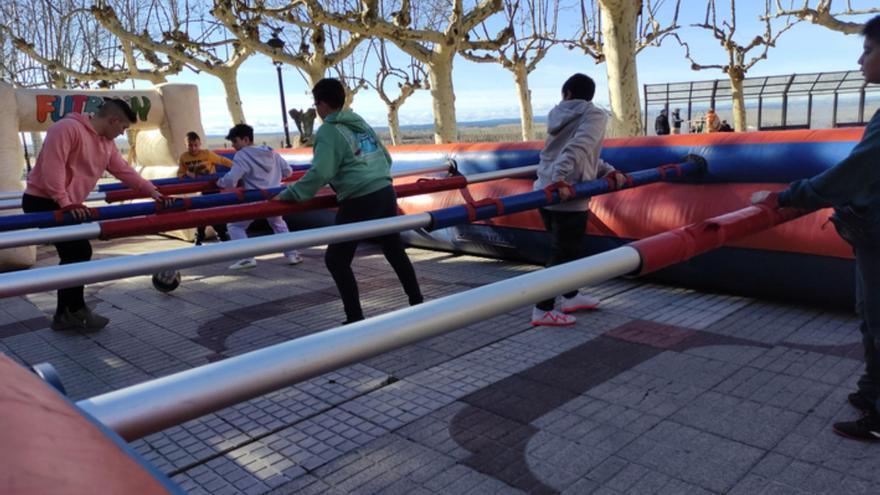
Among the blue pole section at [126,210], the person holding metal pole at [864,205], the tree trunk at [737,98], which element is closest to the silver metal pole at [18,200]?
the blue pole section at [126,210]

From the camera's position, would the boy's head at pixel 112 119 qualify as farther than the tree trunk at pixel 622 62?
No

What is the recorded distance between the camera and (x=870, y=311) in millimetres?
2779

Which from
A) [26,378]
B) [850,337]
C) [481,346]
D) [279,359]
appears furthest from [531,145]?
[26,378]

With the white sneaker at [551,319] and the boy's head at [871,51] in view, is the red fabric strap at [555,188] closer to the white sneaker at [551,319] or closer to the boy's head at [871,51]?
the white sneaker at [551,319]

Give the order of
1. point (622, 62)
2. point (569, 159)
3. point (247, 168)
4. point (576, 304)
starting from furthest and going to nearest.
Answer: point (622, 62) → point (247, 168) → point (576, 304) → point (569, 159)

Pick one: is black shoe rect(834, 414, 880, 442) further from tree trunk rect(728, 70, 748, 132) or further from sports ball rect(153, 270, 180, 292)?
tree trunk rect(728, 70, 748, 132)

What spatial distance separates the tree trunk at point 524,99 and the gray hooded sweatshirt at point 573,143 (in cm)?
1976

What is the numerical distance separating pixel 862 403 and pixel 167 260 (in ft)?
9.80

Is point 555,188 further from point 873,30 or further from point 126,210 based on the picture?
point 126,210

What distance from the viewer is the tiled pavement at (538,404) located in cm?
273

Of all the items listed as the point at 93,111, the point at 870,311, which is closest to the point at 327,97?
the point at 870,311

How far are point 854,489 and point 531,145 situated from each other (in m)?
4.95

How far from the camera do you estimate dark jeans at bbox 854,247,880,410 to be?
272 centimetres

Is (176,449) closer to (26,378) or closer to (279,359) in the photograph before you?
(279,359)
